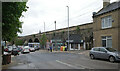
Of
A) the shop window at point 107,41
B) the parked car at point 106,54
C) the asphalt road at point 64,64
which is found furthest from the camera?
the shop window at point 107,41

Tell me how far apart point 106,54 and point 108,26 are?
8801mm

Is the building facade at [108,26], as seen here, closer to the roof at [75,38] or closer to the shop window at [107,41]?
the shop window at [107,41]

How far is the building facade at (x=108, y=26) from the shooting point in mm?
20625

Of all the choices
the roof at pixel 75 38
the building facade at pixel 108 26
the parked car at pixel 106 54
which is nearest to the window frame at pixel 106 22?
the building facade at pixel 108 26

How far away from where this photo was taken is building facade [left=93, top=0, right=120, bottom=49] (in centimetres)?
2062

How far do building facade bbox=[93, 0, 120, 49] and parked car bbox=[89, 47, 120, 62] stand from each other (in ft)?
18.2

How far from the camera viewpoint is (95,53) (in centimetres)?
1673

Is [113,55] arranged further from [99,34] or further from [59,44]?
[59,44]

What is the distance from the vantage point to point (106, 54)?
587 inches

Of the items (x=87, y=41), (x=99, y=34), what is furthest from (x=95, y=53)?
(x=87, y=41)

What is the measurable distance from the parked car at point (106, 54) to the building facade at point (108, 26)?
5551 mm

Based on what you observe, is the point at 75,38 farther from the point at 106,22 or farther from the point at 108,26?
the point at 108,26

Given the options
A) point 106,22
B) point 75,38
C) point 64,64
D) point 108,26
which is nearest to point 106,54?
point 64,64

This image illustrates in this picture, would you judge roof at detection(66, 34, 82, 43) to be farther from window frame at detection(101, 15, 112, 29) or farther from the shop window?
window frame at detection(101, 15, 112, 29)
